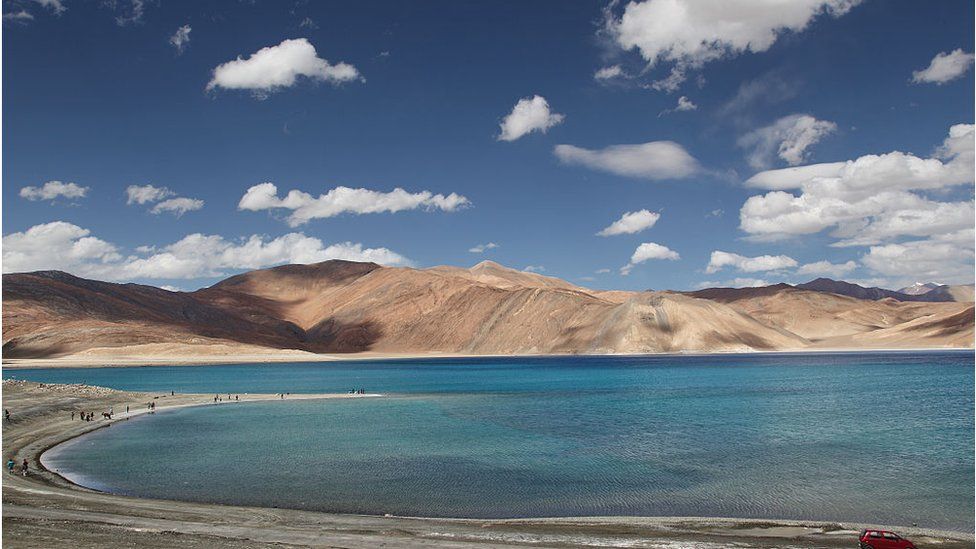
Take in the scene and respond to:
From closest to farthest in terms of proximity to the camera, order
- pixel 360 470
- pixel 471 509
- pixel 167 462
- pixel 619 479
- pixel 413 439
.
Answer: pixel 471 509 → pixel 619 479 → pixel 360 470 → pixel 167 462 → pixel 413 439

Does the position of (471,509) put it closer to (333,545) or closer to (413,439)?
(333,545)

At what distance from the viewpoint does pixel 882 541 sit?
70.1ft

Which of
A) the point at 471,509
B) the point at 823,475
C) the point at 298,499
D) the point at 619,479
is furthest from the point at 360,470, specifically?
the point at 823,475

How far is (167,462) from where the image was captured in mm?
40281

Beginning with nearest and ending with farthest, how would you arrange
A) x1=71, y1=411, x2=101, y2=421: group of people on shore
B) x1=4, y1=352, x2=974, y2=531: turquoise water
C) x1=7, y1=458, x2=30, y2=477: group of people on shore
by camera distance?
x1=4, y1=352, x2=974, y2=531: turquoise water → x1=7, y1=458, x2=30, y2=477: group of people on shore → x1=71, y1=411, x2=101, y2=421: group of people on shore

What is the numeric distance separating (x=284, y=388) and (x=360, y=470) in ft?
227

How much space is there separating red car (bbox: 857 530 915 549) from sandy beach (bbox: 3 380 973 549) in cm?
104

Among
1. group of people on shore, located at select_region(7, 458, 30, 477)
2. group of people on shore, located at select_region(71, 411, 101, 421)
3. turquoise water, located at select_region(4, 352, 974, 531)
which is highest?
group of people on shore, located at select_region(71, 411, 101, 421)

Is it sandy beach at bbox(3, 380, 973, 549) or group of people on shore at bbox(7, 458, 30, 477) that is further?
group of people on shore at bbox(7, 458, 30, 477)

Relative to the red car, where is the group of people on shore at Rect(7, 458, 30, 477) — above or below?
above

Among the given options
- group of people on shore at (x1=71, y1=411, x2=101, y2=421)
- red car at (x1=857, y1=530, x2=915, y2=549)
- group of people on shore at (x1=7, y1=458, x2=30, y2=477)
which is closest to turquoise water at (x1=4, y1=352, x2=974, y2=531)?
group of people on shore at (x1=7, y1=458, x2=30, y2=477)

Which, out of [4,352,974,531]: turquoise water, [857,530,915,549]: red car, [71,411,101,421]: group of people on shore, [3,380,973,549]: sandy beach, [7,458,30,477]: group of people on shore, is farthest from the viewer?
[71,411,101,421]: group of people on shore

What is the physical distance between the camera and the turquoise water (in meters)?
29.8

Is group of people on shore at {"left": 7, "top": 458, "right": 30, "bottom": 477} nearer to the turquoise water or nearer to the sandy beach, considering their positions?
the turquoise water
